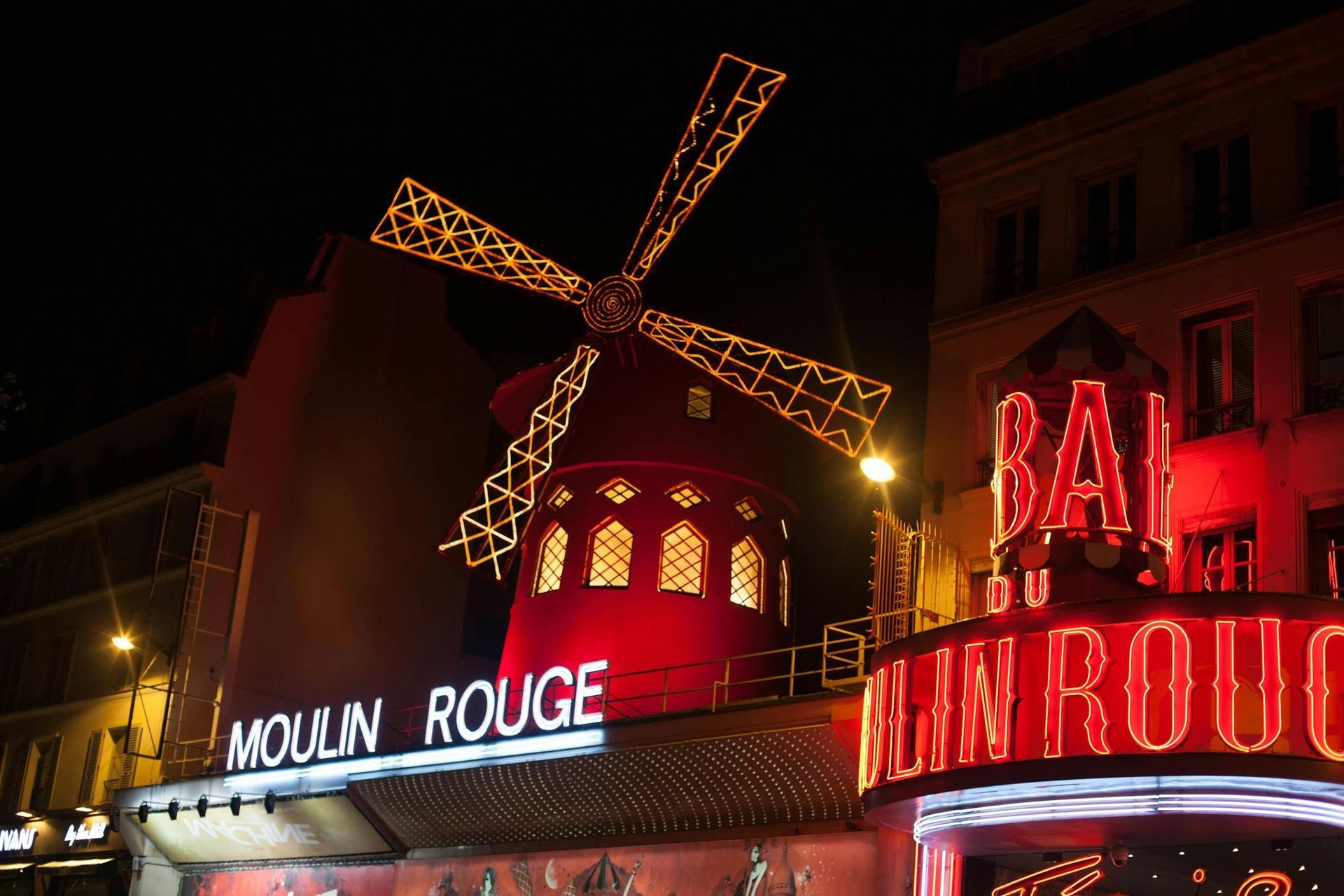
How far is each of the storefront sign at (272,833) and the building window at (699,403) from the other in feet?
18.2

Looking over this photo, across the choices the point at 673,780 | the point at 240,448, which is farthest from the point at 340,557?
the point at 673,780

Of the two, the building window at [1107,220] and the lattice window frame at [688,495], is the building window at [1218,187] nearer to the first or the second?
the building window at [1107,220]

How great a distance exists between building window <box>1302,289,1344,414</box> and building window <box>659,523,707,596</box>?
7546 mm

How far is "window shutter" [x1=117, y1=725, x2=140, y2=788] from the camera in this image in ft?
68.4

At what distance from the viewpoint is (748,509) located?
18266 millimetres

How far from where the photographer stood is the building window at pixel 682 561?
691 inches

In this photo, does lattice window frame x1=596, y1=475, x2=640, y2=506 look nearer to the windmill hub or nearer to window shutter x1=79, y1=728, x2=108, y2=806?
the windmill hub

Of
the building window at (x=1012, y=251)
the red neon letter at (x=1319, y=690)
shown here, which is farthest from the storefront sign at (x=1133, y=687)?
the building window at (x=1012, y=251)

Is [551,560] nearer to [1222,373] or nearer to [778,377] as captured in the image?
[778,377]

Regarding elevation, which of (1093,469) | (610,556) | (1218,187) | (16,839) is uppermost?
(1218,187)

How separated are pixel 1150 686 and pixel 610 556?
8.76 meters

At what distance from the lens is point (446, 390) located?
24.0 meters

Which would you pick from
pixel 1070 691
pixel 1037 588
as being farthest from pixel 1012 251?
pixel 1070 691

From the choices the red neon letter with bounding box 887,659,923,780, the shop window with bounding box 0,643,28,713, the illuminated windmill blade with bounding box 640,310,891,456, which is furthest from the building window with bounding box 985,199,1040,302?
the shop window with bounding box 0,643,28,713
